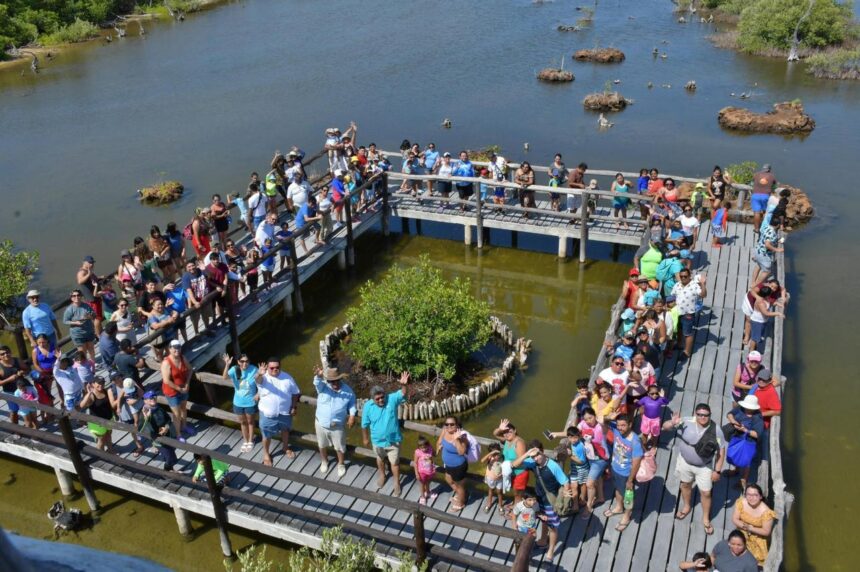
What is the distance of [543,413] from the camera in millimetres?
13961

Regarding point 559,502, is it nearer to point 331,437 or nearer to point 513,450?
point 513,450

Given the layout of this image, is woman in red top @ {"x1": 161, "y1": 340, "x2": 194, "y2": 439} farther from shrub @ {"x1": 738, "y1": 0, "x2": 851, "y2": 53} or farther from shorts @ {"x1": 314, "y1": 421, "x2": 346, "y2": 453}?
shrub @ {"x1": 738, "y1": 0, "x2": 851, "y2": 53}

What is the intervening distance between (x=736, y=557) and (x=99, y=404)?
29.6ft

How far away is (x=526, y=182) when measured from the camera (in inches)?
741

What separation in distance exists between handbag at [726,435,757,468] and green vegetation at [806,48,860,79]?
34293mm

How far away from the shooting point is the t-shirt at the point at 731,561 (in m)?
7.76

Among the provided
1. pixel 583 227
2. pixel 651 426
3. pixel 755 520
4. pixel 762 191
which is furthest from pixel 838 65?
pixel 755 520

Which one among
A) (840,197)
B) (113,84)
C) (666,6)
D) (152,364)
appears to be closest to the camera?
(152,364)

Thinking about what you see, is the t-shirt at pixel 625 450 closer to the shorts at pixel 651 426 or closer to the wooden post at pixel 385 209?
the shorts at pixel 651 426

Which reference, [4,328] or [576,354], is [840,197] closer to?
[576,354]

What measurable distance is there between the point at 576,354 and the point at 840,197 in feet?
41.5

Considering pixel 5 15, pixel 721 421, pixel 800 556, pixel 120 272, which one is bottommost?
pixel 800 556

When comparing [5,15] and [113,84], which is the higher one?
[5,15]

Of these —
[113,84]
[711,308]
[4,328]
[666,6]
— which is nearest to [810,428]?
[711,308]
